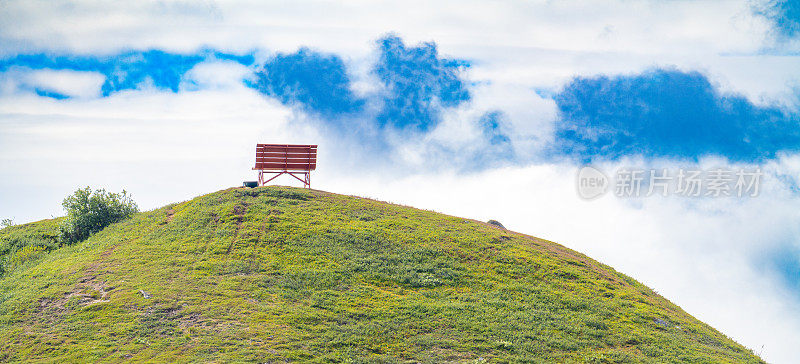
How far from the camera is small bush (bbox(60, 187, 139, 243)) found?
41188 millimetres

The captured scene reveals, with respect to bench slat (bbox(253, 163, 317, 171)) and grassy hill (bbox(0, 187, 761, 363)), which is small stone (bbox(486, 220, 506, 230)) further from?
bench slat (bbox(253, 163, 317, 171))

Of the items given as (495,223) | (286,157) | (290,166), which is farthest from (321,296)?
(495,223)

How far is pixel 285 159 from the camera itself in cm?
4209

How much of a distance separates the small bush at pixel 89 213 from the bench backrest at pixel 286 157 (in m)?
11.5

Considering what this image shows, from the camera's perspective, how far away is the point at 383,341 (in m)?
23.8

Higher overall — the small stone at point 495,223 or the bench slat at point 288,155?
the bench slat at point 288,155

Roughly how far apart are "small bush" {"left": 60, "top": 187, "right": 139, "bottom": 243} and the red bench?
449 inches

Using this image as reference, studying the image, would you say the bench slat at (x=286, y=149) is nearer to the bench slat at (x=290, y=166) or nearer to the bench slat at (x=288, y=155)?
the bench slat at (x=288, y=155)

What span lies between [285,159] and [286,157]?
0.17m

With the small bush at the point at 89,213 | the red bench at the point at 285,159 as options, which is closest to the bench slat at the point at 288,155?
the red bench at the point at 285,159

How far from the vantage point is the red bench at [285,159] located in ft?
137

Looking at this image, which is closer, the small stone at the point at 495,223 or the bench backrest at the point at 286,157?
the bench backrest at the point at 286,157

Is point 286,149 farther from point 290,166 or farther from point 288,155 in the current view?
point 290,166

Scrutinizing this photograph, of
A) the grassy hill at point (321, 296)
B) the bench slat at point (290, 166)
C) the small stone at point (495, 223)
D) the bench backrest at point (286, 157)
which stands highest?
the bench backrest at point (286, 157)
